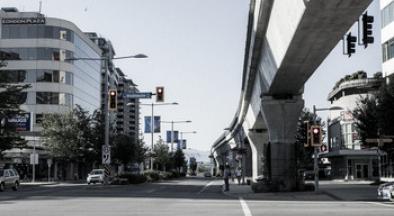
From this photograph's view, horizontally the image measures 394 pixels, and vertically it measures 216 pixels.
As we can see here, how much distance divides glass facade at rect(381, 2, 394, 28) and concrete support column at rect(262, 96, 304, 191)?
26323 mm

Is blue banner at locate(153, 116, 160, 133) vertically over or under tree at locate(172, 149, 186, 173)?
over

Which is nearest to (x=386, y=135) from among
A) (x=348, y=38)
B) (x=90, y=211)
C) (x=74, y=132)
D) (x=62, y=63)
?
(x=348, y=38)

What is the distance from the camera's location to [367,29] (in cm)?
1958

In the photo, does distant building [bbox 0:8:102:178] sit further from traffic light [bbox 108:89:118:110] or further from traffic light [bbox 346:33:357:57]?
traffic light [bbox 346:33:357:57]

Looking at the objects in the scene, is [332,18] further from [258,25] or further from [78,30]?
[78,30]

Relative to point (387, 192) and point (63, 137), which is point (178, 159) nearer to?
point (63, 137)

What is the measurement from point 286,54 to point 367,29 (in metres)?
6.20

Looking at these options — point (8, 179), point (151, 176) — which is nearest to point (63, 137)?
point (151, 176)

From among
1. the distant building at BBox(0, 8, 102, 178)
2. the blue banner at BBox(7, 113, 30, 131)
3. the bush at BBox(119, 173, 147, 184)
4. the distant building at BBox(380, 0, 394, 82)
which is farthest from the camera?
the distant building at BBox(0, 8, 102, 178)

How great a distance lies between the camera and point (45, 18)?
97188mm

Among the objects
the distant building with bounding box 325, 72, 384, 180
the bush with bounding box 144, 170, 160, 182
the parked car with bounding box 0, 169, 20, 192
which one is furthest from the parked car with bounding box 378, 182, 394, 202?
the distant building with bounding box 325, 72, 384, 180

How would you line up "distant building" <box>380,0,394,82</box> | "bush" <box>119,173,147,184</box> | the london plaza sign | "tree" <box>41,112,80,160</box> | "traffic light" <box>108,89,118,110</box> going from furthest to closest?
the london plaza sign
"tree" <box>41,112,80,160</box>
"distant building" <box>380,0,394,82</box>
"bush" <box>119,173,147,184</box>
"traffic light" <box>108,89,118,110</box>

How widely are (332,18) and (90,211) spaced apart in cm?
977

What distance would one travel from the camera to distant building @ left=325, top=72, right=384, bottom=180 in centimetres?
8094
